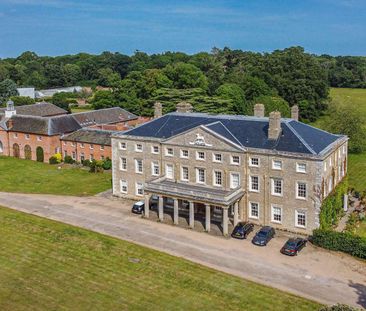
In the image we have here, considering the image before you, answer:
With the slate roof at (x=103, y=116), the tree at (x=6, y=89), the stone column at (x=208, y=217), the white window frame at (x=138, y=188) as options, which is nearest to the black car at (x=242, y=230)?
the stone column at (x=208, y=217)

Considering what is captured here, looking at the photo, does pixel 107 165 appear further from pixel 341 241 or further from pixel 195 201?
pixel 341 241

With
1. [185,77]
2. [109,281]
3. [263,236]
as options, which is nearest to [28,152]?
[185,77]

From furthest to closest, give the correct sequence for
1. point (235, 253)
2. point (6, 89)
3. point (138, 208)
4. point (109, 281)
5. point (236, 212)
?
point (6, 89), point (138, 208), point (236, 212), point (235, 253), point (109, 281)

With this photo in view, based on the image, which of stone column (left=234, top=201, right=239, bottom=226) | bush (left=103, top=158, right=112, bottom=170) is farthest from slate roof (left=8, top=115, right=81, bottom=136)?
stone column (left=234, top=201, right=239, bottom=226)

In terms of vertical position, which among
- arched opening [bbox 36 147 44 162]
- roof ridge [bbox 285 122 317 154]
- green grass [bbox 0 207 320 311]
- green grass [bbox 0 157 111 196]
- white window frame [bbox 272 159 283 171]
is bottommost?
green grass [bbox 0 207 320 311]

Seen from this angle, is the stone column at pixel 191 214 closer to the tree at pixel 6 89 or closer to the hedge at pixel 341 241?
the hedge at pixel 341 241

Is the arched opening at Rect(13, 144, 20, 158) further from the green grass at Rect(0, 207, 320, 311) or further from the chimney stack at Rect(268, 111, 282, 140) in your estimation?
the chimney stack at Rect(268, 111, 282, 140)

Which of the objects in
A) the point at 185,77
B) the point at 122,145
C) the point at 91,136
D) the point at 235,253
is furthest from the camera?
the point at 185,77
